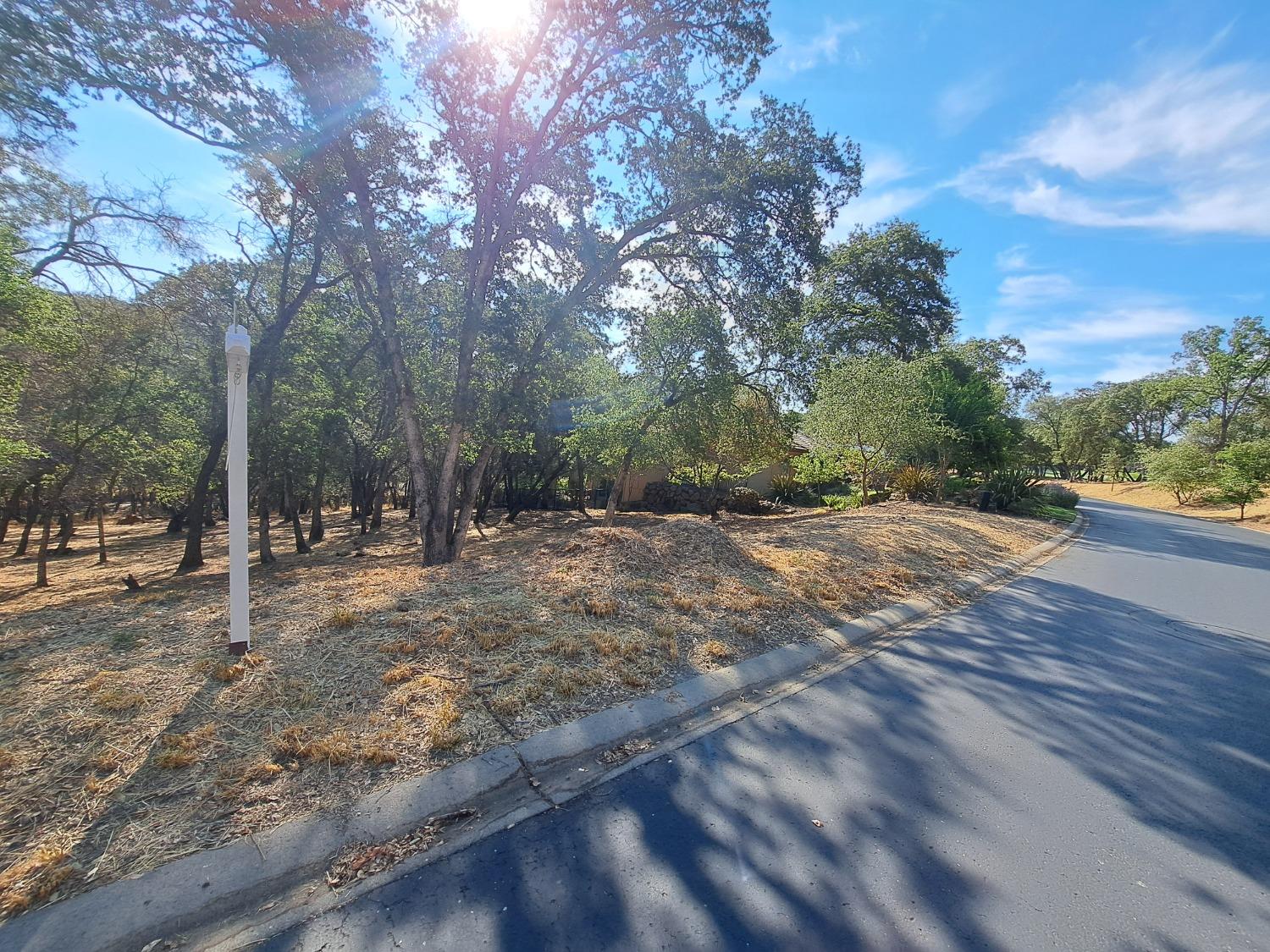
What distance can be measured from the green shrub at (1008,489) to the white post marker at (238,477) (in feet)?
59.1

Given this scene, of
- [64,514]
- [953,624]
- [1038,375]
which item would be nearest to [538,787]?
[953,624]

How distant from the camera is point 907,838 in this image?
2252 millimetres

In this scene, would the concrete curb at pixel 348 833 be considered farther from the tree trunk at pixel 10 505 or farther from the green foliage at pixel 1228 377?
the green foliage at pixel 1228 377

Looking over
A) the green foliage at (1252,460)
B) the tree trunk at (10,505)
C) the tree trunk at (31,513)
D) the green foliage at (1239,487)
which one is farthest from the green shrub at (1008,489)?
the tree trunk at (10,505)

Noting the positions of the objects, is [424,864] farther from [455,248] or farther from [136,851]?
[455,248]

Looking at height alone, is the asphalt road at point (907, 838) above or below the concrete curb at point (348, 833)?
below

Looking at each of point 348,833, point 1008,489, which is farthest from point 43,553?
point 1008,489

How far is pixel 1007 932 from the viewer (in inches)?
70.9

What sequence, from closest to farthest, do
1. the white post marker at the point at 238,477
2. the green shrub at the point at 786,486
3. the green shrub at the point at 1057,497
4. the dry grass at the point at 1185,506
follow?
the white post marker at the point at 238,477 < the green shrub at the point at 1057,497 < the green shrub at the point at 786,486 < the dry grass at the point at 1185,506

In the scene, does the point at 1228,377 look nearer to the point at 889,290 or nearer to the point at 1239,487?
the point at 1239,487

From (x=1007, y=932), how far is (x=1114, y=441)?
62.7 m

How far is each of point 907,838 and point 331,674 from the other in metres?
3.30

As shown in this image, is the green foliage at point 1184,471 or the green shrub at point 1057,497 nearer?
the green shrub at point 1057,497

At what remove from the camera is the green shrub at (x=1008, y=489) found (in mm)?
15602
